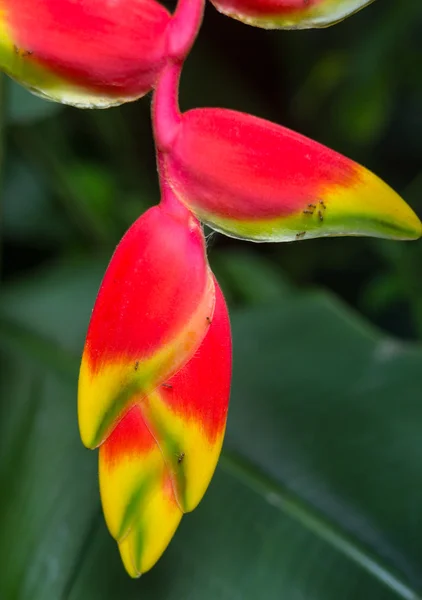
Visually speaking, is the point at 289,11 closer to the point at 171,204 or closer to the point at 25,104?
the point at 171,204

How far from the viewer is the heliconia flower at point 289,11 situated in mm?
295

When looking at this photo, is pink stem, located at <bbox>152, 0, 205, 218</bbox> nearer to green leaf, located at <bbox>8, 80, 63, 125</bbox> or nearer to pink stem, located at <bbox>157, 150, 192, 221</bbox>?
pink stem, located at <bbox>157, 150, 192, 221</bbox>

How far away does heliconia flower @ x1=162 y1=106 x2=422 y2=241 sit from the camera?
0.90ft

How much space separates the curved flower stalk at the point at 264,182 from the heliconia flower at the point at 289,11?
39 millimetres

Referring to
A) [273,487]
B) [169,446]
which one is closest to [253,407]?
[273,487]

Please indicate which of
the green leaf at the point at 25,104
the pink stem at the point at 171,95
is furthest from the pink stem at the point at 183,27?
the green leaf at the point at 25,104

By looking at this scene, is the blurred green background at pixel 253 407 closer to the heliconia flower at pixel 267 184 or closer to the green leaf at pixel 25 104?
the green leaf at pixel 25 104

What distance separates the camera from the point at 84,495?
0.61 m

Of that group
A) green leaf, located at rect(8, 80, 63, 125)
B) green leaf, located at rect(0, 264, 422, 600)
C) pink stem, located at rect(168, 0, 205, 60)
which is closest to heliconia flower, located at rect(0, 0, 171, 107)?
pink stem, located at rect(168, 0, 205, 60)

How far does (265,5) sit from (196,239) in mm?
100

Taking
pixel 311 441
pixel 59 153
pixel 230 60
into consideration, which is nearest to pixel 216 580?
pixel 311 441

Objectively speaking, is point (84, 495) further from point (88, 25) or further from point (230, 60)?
point (230, 60)

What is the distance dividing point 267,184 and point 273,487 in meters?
0.38

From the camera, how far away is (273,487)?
1.98 ft
